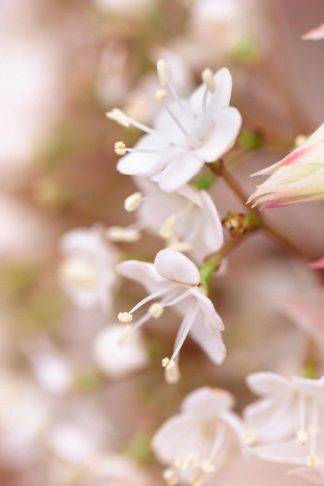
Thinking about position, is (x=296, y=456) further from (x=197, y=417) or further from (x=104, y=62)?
(x=104, y=62)

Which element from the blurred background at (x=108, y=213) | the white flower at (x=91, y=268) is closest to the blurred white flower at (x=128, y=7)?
the blurred background at (x=108, y=213)

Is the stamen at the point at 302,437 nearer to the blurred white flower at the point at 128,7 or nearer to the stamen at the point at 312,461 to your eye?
the stamen at the point at 312,461

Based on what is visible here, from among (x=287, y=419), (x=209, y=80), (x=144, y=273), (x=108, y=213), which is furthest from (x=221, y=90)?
(x=108, y=213)

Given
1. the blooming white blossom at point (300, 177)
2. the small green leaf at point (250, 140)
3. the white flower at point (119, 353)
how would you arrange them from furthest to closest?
the white flower at point (119, 353), the small green leaf at point (250, 140), the blooming white blossom at point (300, 177)

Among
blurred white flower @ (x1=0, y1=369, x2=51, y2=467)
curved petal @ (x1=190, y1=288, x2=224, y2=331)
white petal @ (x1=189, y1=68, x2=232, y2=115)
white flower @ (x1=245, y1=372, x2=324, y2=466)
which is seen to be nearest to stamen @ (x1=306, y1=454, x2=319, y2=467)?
white flower @ (x1=245, y1=372, x2=324, y2=466)

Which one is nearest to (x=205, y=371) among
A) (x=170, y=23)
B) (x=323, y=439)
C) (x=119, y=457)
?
(x=119, y=457)

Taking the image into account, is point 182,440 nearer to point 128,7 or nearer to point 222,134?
point 222,134
